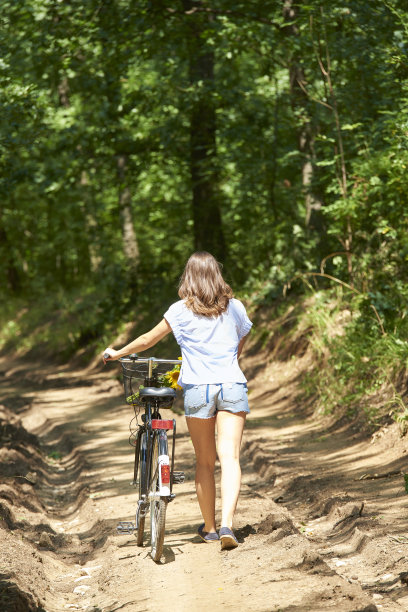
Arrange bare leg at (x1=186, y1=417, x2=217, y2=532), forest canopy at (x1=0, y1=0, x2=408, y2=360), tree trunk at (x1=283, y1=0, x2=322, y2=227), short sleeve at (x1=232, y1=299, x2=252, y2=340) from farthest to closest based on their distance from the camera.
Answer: tree trunk at (x1=283, y1=0, x2=322, y2=227) < forest canopy at (x1=0, y1=0, x2=408, y2=360) < short sleeve at (x1=232, y1=299, x2=252, y2=340) < bare leg at (x1=186, y1=417, x2=217, y2=532)

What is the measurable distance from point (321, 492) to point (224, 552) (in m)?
1.94

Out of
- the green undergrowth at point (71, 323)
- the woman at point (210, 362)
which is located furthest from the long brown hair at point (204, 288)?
the green undergrowth at point (71, 323)

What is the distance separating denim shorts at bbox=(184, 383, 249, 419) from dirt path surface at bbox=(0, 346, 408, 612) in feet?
3.24

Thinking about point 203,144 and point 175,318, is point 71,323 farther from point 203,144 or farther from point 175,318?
point 175,318

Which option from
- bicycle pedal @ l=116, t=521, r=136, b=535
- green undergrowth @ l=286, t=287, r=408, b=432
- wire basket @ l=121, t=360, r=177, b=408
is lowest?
green undergrowth @ l=286, t=287, r=408, b=432

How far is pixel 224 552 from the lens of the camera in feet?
18.9

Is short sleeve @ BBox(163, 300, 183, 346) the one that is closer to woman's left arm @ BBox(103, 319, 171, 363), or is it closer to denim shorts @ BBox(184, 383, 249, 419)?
woman's left arm @ BBox(103, 319, 171, 363)

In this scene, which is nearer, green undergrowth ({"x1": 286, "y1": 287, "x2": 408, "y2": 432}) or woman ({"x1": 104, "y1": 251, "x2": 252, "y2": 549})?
woman ({"x1": 104, "y1": 251, "x2": 252, "y2": 549})

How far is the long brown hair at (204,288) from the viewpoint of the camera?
5.79 m

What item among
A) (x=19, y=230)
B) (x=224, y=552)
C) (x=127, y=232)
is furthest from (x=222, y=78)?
(x=19, y=230)

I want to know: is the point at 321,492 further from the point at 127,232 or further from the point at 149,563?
the point at 127,232

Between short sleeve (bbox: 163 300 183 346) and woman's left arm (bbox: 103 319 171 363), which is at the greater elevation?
short sleeve (bbox: 163 300 183 346)

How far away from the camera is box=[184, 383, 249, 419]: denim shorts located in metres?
5.72

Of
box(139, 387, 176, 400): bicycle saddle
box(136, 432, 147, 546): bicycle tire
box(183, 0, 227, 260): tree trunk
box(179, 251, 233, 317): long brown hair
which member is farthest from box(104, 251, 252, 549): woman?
box(183, 0, 227, 260): tree trunk
